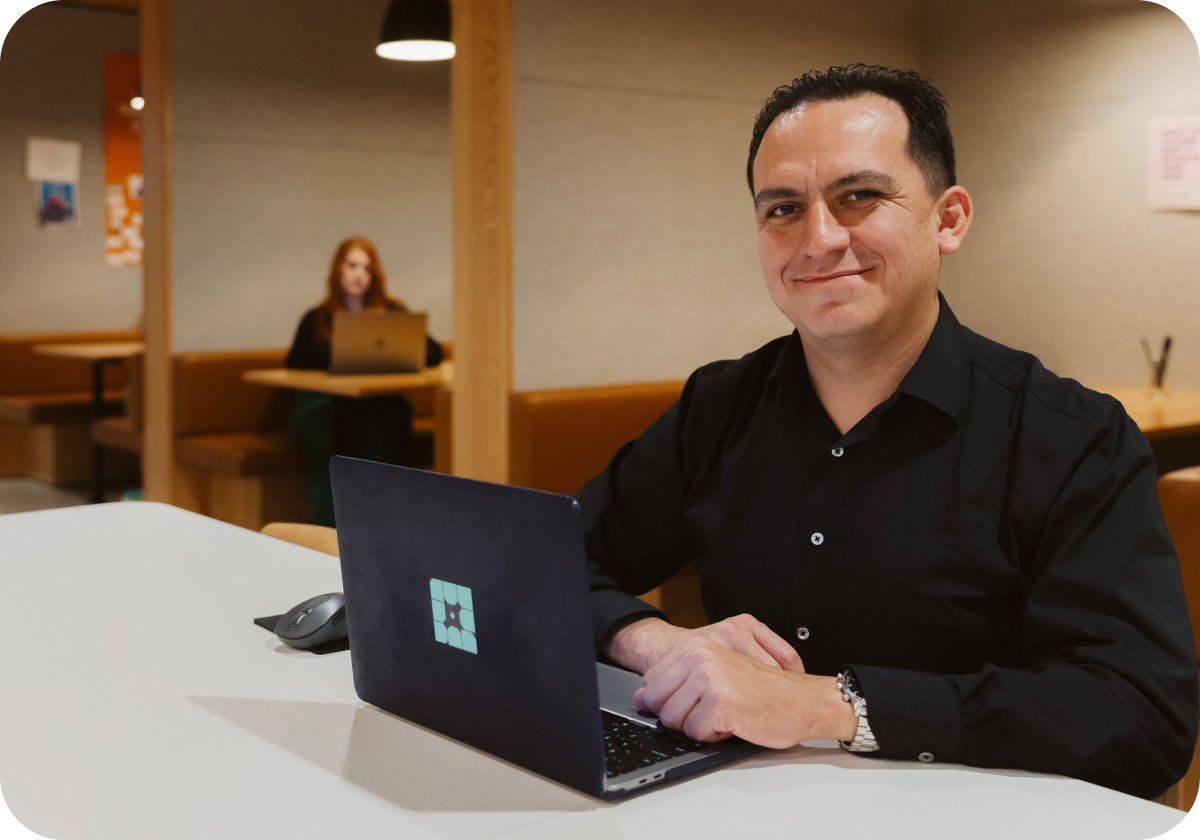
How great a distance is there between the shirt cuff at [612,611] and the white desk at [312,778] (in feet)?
1.11

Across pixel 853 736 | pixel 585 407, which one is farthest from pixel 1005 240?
pixel 853 736

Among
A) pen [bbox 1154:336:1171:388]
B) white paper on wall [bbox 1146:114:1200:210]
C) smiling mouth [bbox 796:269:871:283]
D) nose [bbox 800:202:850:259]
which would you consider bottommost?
pen [bbox 1154:336:1171:388]

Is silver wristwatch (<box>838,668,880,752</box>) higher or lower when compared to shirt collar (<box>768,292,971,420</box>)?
lower

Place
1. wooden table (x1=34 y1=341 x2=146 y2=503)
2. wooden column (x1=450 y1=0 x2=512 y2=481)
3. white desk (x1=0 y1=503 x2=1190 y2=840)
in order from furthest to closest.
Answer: wooden table (x1=34 y1=341 x2=146 y2=503)
wooden column (x1=450 y1=0 x2=512 y2=481)
white desk (x1=0 y1=503 x2=1190 y2=840)

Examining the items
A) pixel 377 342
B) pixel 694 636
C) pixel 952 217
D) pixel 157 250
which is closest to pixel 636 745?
pixel 694 636

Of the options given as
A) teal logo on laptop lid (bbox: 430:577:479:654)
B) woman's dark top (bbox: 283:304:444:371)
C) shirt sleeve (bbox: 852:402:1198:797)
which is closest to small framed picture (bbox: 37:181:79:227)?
woman's dark top (bbox: 283:304:444:371)

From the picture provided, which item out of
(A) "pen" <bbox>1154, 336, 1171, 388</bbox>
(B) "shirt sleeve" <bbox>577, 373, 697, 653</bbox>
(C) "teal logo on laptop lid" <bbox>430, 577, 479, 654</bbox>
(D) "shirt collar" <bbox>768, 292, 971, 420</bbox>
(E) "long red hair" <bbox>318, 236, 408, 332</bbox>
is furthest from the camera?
(E) "long red hair" <bbox>318, 236, 408, 332</bbox>

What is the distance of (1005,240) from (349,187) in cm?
362

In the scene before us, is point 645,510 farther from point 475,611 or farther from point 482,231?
point 482,231

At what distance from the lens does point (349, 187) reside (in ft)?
22.8

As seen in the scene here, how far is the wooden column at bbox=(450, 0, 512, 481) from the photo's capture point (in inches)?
152

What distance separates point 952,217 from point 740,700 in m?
0.82

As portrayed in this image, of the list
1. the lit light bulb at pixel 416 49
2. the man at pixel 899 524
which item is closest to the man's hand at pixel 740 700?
the man at pixel 899 524

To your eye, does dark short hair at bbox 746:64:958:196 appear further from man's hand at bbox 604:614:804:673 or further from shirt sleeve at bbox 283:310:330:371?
shirt sleeve at bbox 283:310:330:371
